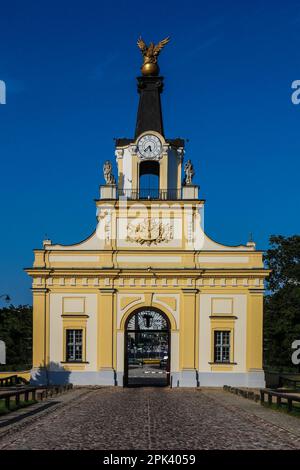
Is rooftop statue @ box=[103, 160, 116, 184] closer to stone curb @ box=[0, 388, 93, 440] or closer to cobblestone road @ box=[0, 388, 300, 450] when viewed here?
stone curb @ box=[0, 388, 93, 440]

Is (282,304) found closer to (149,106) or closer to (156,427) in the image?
(149,106)

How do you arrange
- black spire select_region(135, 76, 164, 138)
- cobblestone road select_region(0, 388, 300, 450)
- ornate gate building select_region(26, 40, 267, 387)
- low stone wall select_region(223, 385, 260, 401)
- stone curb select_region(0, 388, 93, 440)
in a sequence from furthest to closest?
black spire select_region(135, 76, 164, 138) < ornate gate building select_region(26, 40, 267, 387) < low stone wall select_region(223, 385, 260, 401) < stone curb select_region(0, 388, 93, 440) < cobblestone road select_region(0, 388, 300, 450)

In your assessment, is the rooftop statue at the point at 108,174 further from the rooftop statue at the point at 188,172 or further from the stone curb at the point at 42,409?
the stone curb at the point at 42,409

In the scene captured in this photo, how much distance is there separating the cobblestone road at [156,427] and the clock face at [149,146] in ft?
52.1

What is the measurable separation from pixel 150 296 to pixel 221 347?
445 centimetres

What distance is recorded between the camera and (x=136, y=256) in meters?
38.8

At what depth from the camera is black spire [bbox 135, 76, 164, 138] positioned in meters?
41.2

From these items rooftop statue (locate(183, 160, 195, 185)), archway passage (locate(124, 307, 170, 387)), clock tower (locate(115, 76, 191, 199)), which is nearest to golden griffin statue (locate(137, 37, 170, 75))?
clock tower (locate(115, 76, 191, 199))

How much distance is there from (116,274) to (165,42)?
13607 millimetres

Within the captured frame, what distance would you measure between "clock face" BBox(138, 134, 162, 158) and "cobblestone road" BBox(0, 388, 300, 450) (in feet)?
52.1

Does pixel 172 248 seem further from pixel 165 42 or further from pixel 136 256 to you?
pixel 165 42

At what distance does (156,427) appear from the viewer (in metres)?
18.7
